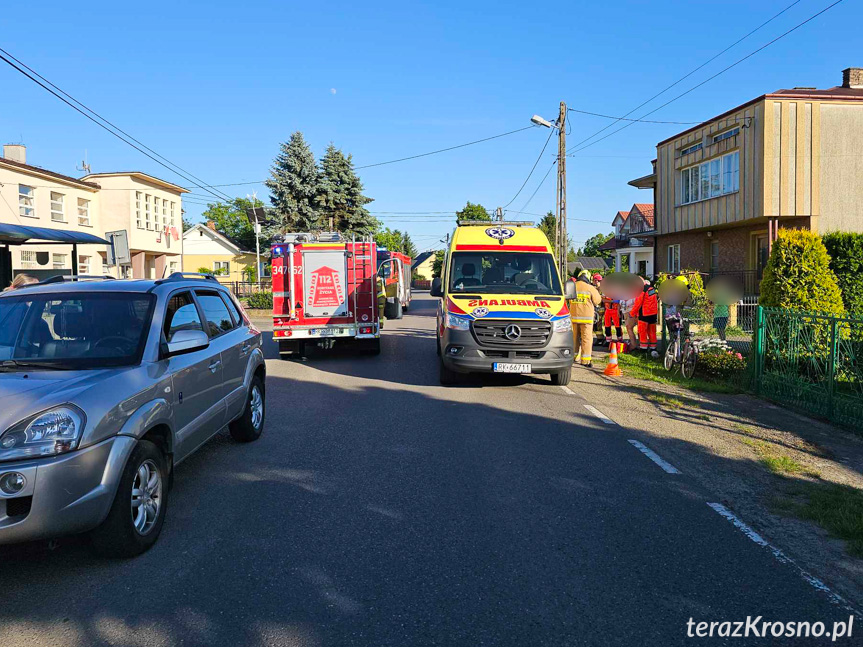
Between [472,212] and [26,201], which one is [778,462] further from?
[472,212]

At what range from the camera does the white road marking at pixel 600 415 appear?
338 inches

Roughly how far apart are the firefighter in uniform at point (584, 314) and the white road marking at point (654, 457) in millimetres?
6487

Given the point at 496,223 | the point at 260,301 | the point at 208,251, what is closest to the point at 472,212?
the point at 208,251

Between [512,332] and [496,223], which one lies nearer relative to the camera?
[512,332]

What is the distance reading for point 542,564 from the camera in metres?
4.24

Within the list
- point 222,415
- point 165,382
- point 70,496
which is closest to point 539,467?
point 222,415

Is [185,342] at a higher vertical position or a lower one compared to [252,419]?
higher

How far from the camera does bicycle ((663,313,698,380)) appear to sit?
1216 centimetres

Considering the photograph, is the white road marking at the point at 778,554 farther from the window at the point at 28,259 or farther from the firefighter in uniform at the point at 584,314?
the window at the point at 28,259

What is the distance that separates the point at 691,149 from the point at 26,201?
29005 mm

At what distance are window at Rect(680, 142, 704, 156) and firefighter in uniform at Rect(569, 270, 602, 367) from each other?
14.8 m

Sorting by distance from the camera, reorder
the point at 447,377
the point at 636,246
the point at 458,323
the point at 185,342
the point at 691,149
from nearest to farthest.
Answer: the point at 185,342 → the point at 458,323 → the point at 447,377 → the point at 691,149 → the point at 636,246

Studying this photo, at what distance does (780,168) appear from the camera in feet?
Result: 72.0

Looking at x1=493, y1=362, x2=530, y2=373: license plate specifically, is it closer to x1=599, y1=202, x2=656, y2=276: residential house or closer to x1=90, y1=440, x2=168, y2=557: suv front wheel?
x1=90, y1=440, x2=168, y2=557: suv front wheel
